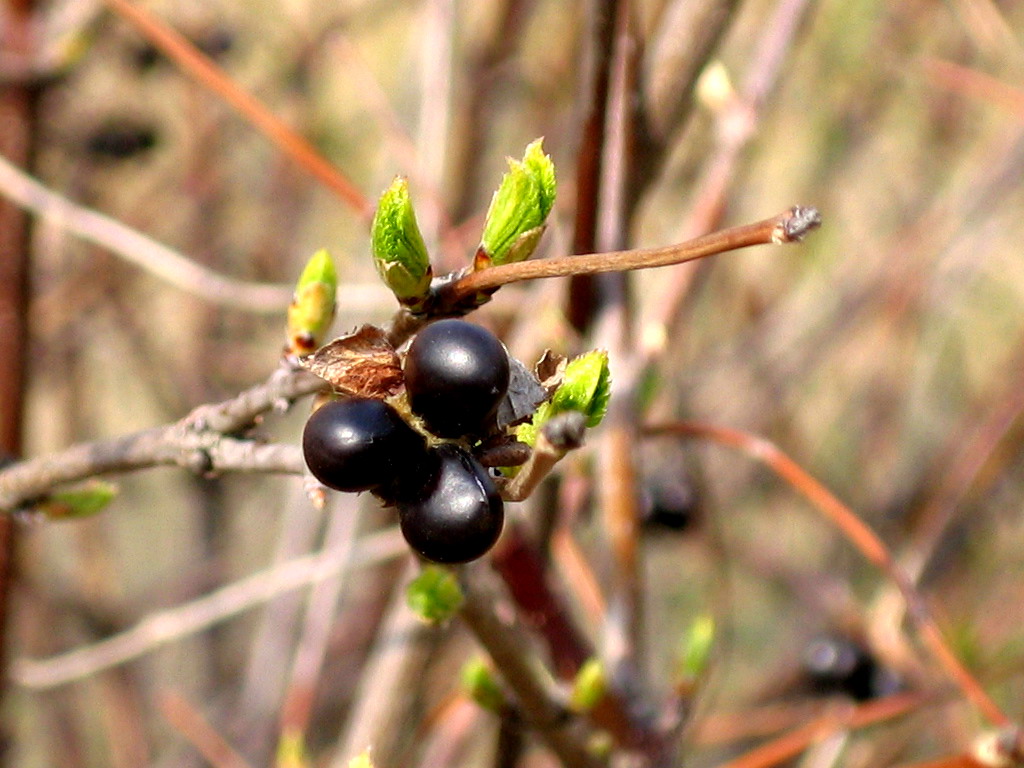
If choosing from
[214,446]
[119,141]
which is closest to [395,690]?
[214,446]

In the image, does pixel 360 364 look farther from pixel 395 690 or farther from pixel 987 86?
pixel 987 86

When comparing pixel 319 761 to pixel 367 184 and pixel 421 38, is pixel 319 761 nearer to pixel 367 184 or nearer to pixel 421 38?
pixel 421 38

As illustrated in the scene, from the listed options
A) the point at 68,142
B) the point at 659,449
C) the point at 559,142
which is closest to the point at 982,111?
the point at 559,142

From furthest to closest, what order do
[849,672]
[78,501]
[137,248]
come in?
[849,672], [137,248], [78,501]

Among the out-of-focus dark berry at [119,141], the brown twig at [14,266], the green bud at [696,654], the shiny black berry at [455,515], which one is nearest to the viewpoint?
the shiny black berry at [455,515]

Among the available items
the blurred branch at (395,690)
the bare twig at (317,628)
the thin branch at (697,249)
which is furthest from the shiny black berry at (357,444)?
the bare twig at (317,628)

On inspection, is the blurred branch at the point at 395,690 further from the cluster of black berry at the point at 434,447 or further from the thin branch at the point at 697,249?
Result: the thin branch at the point at 697,249
